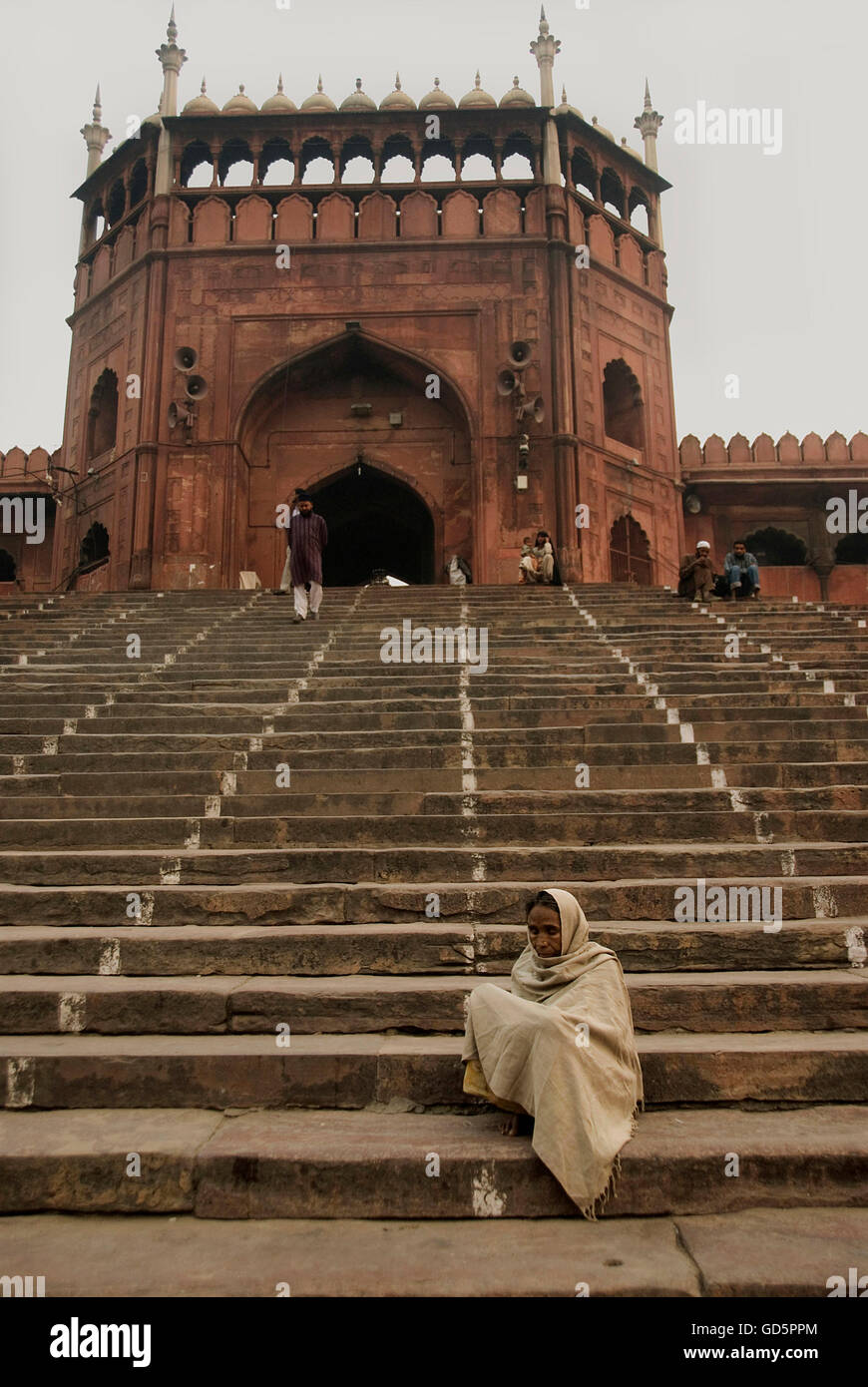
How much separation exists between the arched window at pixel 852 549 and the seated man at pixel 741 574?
349 inches

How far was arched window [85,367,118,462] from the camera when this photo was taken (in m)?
18.9

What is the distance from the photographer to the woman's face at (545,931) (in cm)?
304

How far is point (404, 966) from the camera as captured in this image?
3820mm

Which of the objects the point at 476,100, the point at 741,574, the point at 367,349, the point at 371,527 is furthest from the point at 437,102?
the point at 741,574

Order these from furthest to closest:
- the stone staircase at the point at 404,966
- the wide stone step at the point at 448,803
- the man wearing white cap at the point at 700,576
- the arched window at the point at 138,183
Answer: the arched window at the point at 138,183 → the man wearing white cap at the point at 700,576 → the wide stone step at the point at 448,803 → the stone staircase at the point at 404,966

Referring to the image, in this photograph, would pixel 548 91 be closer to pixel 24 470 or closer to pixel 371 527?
pixel 371 527

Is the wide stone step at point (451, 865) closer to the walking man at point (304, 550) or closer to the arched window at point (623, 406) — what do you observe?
the walking man at point (304, 550)

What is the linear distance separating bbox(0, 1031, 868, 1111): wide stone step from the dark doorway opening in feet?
49.8

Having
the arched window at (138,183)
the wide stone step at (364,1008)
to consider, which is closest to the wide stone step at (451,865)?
the wide stone step at (364,1008)

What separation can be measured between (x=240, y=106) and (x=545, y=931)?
19.4m

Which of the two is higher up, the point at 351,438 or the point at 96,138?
the point at 96,138

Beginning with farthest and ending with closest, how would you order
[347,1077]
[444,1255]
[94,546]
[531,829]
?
[94,546]
[531,829]
[347,1077]
[444,1255]
